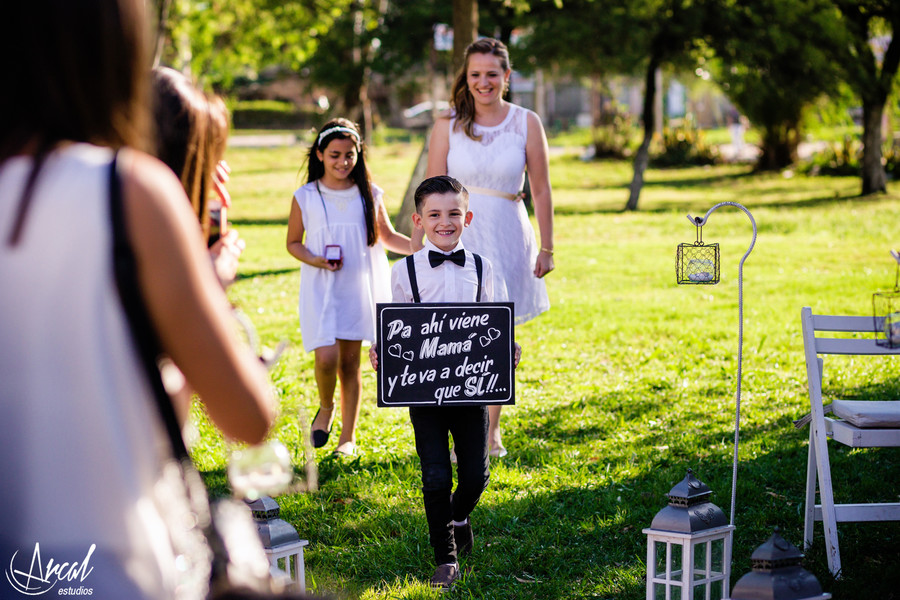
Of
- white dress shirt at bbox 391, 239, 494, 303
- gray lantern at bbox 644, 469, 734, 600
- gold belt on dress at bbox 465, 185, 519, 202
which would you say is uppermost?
gold belt on dress at bbox 465, 185, 519, 202

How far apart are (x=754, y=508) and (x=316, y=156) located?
3283 mm

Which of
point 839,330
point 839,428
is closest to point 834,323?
point 839,330

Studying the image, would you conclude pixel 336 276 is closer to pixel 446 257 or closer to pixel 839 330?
pixel 446 257

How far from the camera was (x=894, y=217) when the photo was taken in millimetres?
18109

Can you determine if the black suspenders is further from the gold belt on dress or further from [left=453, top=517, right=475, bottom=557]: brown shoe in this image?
the gold belt on dress

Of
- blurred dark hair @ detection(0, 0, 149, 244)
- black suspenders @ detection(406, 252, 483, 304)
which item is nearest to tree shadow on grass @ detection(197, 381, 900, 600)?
black suspenders @ detection(406, 252, 483, 304)

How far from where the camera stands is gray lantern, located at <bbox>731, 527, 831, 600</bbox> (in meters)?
2.57

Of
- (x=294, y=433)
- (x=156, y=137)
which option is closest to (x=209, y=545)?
(x=156, y=137)

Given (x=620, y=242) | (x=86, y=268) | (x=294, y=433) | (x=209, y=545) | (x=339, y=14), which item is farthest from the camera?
A: (x=339, y=14)

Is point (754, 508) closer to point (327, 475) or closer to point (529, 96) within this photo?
point (327, 475)

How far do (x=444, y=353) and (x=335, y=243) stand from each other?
6.13ft

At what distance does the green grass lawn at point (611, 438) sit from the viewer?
4.50 metres

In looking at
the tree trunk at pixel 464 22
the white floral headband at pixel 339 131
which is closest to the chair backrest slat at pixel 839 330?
the white floral headband at pixel 339 131

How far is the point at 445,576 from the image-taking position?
4223 mm
